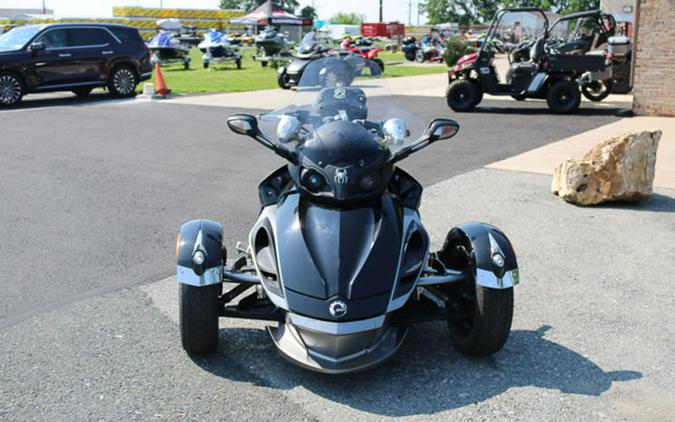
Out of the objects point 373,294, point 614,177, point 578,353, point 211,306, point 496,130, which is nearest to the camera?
point 373,294

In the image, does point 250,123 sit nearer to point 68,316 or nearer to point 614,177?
point 68,316

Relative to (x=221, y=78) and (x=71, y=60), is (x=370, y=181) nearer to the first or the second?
(x=71, y=60)

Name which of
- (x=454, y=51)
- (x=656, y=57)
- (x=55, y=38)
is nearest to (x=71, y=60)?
(x=55, y=38)

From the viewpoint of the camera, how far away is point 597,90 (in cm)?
1752

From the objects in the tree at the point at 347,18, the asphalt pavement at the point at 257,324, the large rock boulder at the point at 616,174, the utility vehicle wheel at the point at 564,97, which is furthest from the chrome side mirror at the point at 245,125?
the tree at the point at 347,18

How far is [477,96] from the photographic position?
15805 millimetres

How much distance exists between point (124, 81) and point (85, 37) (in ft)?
4.55

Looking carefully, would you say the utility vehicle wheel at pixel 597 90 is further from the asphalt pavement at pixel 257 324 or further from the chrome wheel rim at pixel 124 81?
the chrome wheel rim at pixel 124 81

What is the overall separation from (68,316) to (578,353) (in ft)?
9.70

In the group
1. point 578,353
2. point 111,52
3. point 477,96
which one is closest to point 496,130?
point 477,96

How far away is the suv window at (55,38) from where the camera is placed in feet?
58.6

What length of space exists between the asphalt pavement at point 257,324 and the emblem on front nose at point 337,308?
0.44 m

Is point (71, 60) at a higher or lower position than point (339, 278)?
higher

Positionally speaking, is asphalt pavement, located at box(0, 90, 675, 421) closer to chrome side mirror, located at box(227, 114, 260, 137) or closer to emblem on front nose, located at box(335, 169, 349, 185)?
emblem on front nose, located at box(335, 169, 349, 185)
